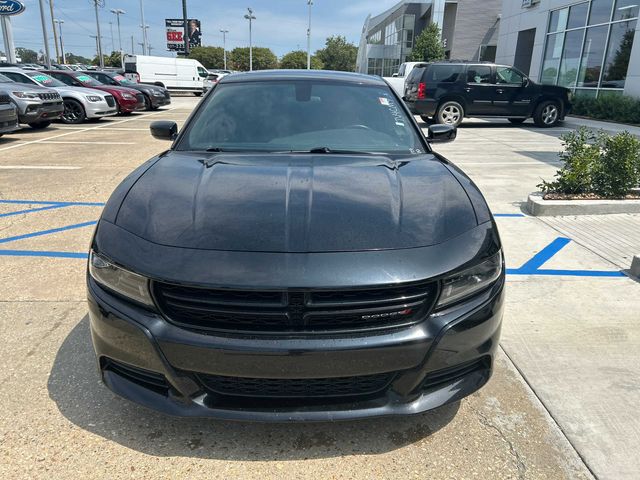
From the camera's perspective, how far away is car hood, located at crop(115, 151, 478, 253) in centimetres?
202

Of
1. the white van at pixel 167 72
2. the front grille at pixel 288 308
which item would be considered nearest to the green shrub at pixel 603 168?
the front grille at pixel 288 308

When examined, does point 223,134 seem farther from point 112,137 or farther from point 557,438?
point 112,137

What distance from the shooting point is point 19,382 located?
2.63 metres

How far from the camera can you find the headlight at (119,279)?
196 cm

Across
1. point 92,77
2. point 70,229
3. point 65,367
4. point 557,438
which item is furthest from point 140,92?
point 557,438

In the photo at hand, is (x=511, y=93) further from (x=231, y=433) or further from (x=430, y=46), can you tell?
(x=430, y=46)

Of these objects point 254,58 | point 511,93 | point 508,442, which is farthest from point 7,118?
point 254,58

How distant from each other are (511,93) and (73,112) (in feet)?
43.9

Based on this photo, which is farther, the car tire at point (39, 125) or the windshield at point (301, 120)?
the car tire at point (39, 125)

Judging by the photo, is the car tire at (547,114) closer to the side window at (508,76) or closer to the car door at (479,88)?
the side window at (508,76)

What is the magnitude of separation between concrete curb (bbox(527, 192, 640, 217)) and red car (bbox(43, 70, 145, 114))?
1523 cm

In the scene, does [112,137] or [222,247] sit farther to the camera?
[112,137]

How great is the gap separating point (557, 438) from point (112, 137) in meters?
12.4

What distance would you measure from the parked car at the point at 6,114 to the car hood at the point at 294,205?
9400 millimetres
